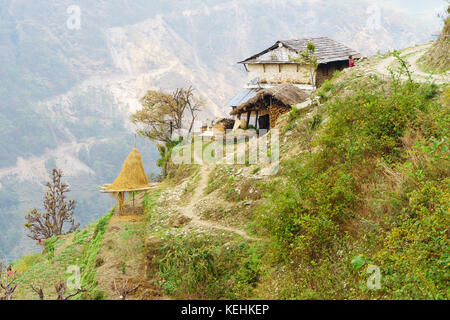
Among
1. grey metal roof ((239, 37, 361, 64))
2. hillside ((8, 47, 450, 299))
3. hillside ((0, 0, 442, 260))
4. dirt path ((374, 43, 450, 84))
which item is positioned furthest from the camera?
hillside ((0, 0, 442, 260))

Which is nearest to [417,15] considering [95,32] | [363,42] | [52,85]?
[363,42]

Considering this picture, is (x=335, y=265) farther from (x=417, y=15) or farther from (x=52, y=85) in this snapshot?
(x=417, y=15)

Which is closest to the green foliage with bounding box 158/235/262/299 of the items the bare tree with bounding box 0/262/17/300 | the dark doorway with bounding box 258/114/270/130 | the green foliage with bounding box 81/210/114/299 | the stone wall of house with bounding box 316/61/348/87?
the green foliage with bounding box 81/210/114/299

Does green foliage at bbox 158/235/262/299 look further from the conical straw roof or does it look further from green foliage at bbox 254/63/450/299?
the conical straw roof

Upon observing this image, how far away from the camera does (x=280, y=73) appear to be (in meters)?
26.4

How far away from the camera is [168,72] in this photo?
122312 millimetres

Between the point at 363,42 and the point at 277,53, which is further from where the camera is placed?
the point at 363,42

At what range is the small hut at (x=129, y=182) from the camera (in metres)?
17.3

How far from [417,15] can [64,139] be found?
525 ft

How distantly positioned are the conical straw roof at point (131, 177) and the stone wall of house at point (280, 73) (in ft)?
39.1

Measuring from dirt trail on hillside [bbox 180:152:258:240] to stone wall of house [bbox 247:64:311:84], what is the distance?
10.1m

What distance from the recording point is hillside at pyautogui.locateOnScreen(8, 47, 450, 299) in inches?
232

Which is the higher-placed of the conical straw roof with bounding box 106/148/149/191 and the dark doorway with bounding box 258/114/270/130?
the dark doorway with bounding box 258/114/270/130

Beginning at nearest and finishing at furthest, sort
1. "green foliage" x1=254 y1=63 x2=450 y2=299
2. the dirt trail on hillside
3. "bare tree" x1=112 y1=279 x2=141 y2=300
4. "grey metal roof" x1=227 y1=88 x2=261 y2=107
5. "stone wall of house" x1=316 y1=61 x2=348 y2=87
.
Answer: "green foliage" x1=254 y1=63 x2=450 y2=299 < "bare tree" x1=112 y1=279 x2=141 y2=300 < the dirt trail on hillside < "stone wall of house" x1=316 y1=61 x2=348 y2=87 < "grey metal roof" x1=227 y1=88 x2=261 y2=107
